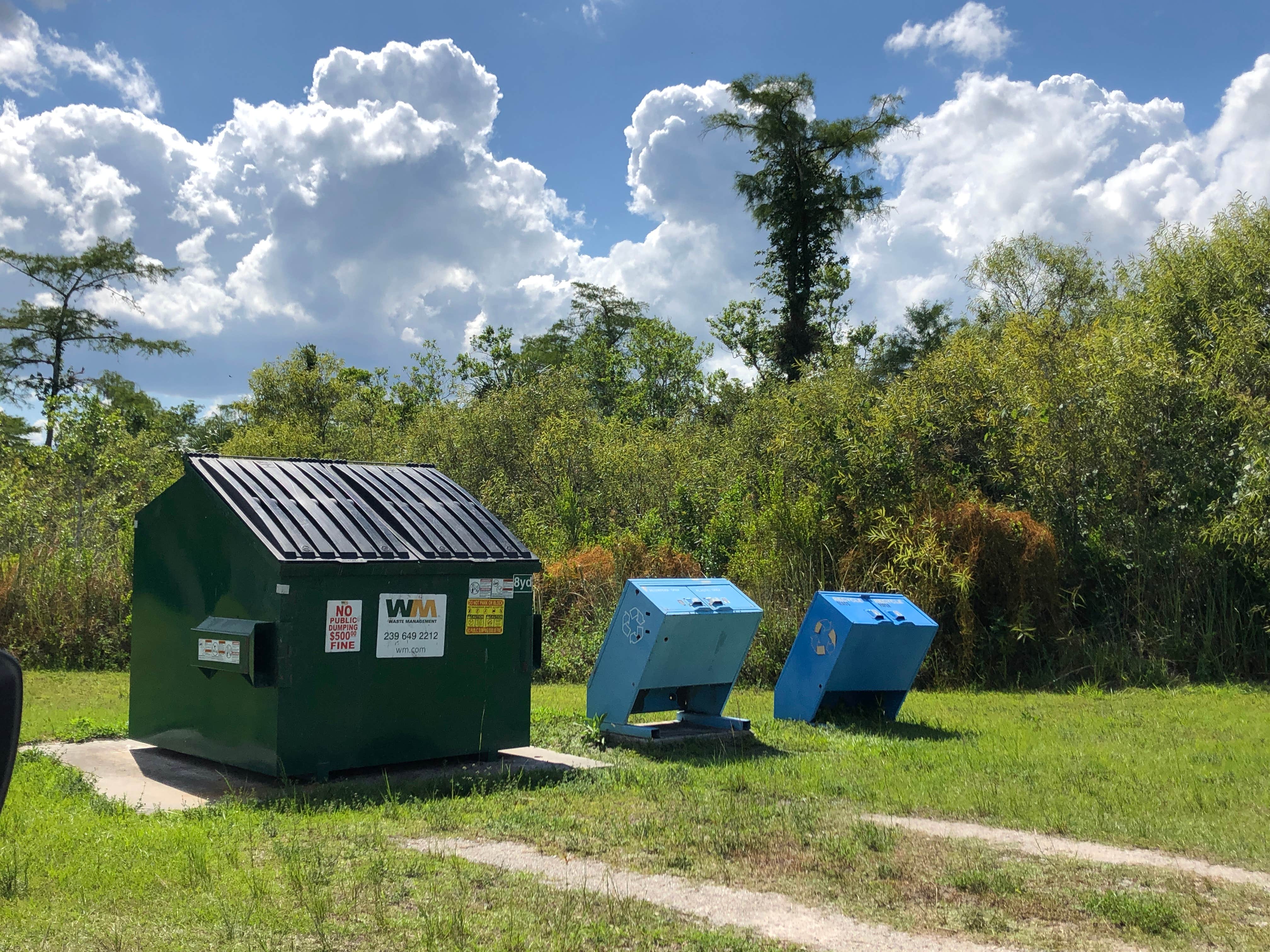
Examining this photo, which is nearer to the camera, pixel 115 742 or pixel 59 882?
pixel 59 882

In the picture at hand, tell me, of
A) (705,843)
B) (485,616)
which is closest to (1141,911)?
(705,843)

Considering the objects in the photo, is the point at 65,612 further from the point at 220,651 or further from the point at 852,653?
the point at 852,653

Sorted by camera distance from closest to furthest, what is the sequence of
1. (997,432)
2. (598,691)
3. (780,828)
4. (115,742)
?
(780,828)
(115,742)
(598,691)
(997,432)

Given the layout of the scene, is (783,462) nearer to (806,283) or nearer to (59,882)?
(59,882)

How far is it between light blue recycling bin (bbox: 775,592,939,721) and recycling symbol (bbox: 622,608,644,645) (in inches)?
83.8

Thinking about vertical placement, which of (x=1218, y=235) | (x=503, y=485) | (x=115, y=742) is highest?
(x=1218, y=235)

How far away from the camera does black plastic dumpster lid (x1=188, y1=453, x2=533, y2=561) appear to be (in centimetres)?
761

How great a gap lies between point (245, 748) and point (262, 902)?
285 cm

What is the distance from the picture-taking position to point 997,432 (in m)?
16.5

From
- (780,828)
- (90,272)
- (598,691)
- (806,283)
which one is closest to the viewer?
(780,828)

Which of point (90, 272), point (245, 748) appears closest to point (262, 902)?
point (245, 748)

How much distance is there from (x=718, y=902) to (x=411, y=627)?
342cm

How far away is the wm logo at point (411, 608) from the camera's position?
303 inches

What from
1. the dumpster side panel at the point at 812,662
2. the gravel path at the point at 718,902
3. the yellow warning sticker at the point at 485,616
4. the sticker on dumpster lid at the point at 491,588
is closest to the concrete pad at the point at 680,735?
the dumpster side panel at the point at 812,662
